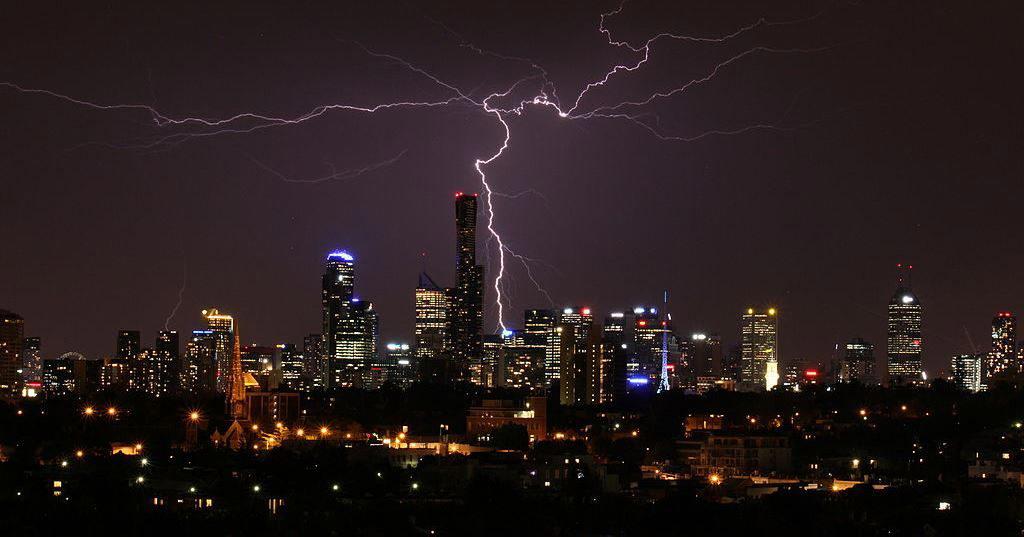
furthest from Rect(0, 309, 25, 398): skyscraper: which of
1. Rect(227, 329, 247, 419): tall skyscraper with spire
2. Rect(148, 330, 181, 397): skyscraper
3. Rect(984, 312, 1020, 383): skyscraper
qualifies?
Rect(984, 312, 1020, 383): skyscraper

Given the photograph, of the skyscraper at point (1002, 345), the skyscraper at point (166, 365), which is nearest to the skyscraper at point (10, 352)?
the skyscraper at point (166, 365)

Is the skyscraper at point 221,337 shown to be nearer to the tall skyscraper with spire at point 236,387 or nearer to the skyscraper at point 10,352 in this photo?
the skyscraper at point 10,352

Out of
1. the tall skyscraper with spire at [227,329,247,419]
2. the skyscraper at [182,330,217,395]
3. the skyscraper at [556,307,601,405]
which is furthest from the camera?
the skyscraper at [182,330,217,395]

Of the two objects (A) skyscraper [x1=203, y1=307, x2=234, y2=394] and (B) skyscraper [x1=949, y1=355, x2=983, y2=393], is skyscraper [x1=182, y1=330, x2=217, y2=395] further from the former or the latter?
(B) skyscraper [x1=949, y1=355, x2=983, y2=393]

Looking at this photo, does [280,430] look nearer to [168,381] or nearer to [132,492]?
[132,492]

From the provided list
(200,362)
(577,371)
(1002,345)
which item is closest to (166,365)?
(200,362)

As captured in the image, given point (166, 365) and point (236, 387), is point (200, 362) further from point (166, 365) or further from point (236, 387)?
point (236, 387)

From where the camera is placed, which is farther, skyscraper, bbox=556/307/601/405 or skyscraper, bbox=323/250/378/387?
skyscraper, bbox=323/250/378/387
